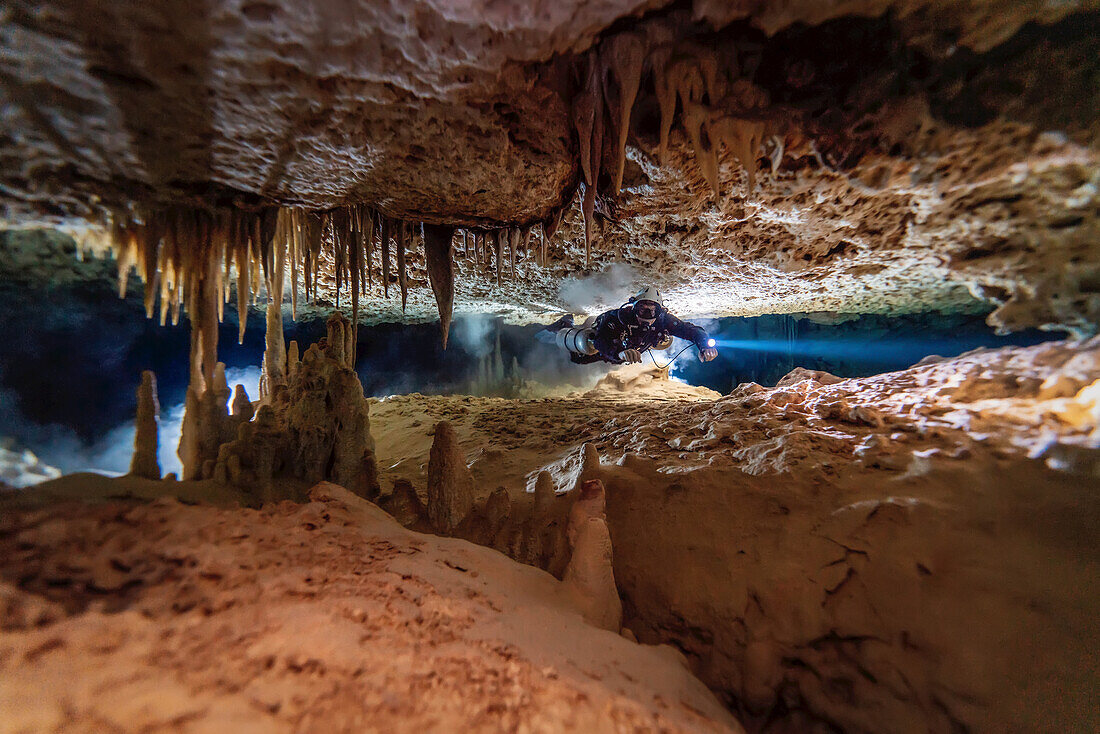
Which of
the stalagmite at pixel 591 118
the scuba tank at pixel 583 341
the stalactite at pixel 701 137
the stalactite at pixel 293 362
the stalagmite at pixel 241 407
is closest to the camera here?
the stalagmite at pixel 591 118

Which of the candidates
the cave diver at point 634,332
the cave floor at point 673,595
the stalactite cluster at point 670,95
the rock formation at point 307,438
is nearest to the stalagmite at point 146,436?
the cave floor at point 673,595

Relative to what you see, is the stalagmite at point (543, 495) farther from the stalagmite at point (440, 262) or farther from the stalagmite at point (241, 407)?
the stalagmite at point (241, 407)

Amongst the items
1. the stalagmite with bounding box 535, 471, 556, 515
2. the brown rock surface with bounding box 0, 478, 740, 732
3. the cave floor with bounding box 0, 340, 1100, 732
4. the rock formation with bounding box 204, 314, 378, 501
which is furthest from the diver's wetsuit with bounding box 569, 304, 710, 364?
the brown rock surface with bounding box 0, 478, 740, 732

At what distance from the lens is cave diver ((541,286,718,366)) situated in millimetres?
7602

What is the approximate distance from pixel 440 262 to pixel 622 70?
10.6 feet

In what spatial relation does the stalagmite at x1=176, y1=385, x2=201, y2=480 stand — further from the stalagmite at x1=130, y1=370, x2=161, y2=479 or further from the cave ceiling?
the cave ceiling

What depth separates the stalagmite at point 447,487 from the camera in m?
3.51

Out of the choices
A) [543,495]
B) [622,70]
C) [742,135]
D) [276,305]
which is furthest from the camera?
[276,305]

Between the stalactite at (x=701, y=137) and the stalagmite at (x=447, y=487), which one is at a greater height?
the stalactite at (x=701, y=137)

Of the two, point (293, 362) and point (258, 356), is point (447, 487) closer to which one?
point (293, 362)

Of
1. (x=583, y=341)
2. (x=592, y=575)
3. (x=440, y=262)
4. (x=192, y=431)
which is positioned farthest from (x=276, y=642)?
(x=583, y=341)

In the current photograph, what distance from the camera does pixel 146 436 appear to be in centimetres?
306

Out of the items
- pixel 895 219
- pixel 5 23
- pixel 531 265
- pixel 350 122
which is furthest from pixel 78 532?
pixel 895 219

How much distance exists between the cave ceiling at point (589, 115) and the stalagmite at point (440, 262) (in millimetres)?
378
